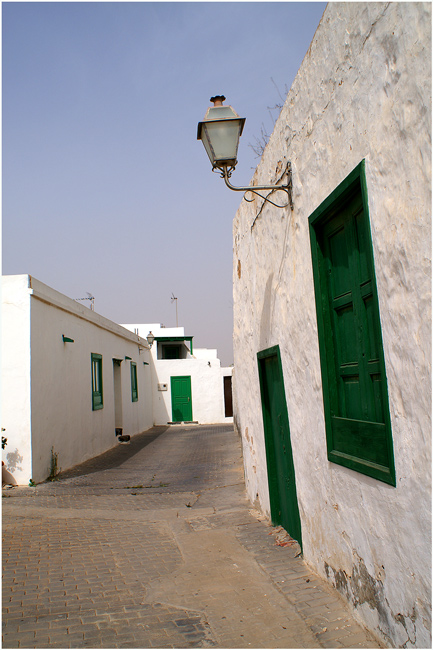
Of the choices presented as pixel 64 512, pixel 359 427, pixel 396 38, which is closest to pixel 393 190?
pixel 396 38

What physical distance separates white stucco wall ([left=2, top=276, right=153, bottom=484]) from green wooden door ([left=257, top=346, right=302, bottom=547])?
167 inches

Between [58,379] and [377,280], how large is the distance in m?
8.13

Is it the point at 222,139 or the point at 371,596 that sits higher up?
the point at 222,139

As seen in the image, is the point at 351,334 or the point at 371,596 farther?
the point at 351,334

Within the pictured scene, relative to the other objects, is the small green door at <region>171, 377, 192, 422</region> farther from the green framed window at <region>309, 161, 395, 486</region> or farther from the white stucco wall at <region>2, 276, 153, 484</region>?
the green framed window at <region>309, 161, 395, 486</region>

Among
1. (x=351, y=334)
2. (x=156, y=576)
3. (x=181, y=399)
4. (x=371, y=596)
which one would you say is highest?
(x=351, y=334)

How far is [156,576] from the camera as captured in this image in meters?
4.52

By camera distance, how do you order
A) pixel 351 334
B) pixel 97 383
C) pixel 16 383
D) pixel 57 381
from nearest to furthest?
1. pixel 351 334
2. pixel 16 383
3. pixel 57 381
4. pixel 97 383

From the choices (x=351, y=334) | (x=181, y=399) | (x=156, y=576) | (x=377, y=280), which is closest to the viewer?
(x=377, y=280)

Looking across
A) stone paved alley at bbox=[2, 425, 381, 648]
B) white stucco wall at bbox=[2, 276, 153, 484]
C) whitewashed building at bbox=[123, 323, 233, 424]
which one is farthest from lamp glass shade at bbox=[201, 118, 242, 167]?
whitewashed building at bbox=[123, 323, 233, 424]

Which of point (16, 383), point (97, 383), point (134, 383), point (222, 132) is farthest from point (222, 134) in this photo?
point (134, 383)

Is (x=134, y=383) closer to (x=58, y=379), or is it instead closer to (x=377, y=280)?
(x=58, y=379)

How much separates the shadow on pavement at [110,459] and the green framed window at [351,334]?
6.83 metres

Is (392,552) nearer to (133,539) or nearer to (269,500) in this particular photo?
(269,500)
